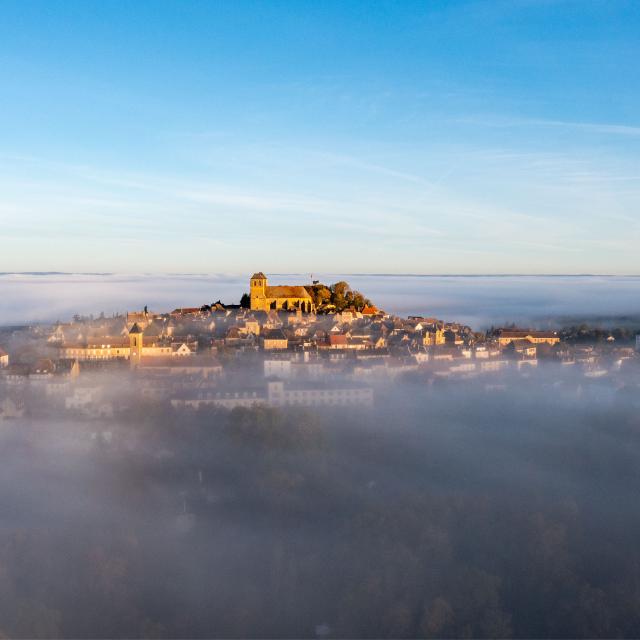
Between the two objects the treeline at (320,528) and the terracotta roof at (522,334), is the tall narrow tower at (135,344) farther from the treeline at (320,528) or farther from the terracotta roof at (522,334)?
the terracotta roof at (522,334)

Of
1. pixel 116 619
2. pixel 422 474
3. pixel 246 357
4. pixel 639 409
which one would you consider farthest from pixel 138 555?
pixel 639 409

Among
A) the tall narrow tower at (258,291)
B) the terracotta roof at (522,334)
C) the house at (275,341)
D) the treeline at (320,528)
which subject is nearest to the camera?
the treeline at (320,528)

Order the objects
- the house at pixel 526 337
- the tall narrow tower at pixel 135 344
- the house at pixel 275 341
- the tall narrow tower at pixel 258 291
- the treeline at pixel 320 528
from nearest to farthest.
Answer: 1. the treeline at pixel 320 528
2. the tall narrow tower at pixel 135 344
3. the house at pixel 275 341
4. the house at pixel 526 337
5. the tall narrow tower at pixel 258 291

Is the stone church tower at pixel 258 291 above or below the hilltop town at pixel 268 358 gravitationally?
above

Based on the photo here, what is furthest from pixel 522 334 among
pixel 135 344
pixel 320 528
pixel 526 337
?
pixel 320 528

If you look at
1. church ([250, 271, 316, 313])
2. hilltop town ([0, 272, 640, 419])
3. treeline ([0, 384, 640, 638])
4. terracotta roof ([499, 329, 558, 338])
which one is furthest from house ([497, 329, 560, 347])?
treeline ([0, 384, 640, 638])

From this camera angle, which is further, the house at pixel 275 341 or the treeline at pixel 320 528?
the house at pixel 275 341

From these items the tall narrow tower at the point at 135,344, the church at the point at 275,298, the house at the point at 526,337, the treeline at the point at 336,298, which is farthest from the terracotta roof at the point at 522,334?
the tall narrow tower at the point at 135,344

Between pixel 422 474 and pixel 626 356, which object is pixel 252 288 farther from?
pixel 422 474

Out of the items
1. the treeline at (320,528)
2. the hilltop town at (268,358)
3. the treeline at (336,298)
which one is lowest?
the treeline at (320,528)
